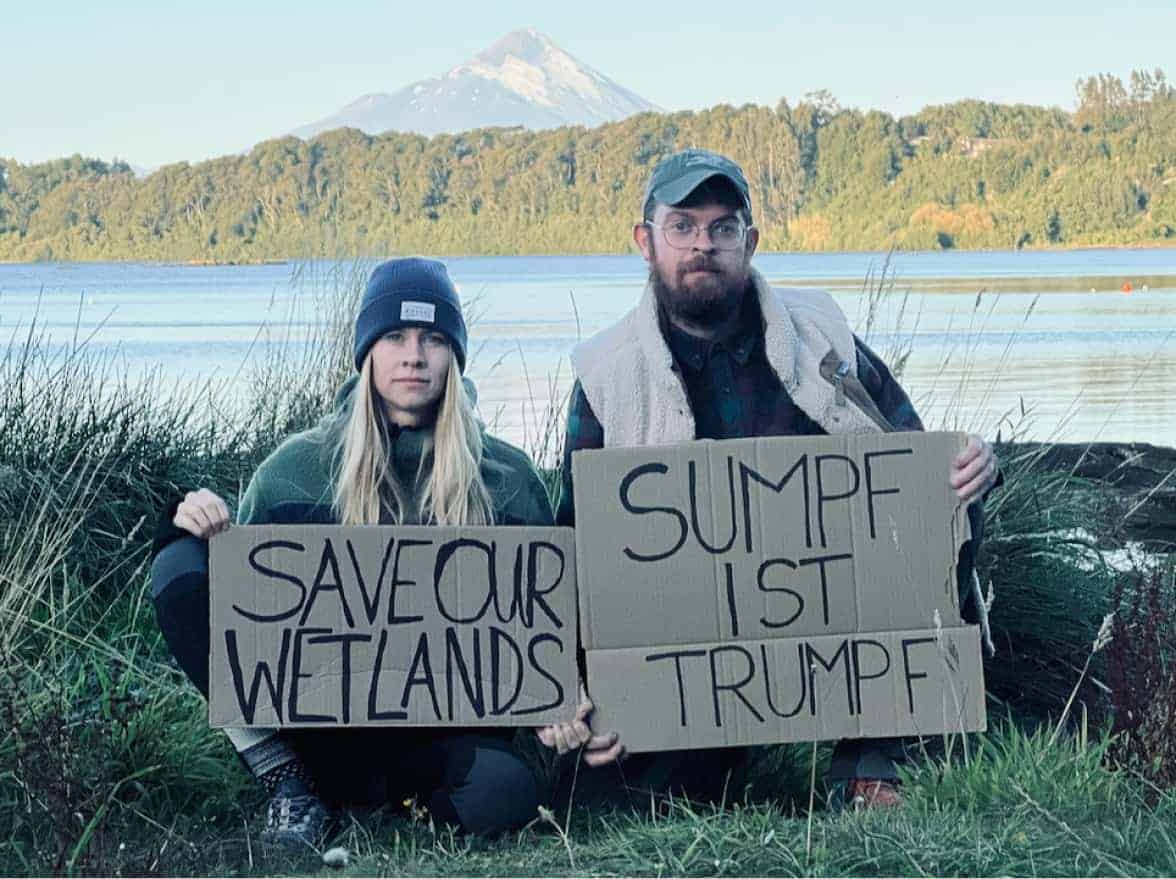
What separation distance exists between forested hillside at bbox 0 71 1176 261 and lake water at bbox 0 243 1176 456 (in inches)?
197

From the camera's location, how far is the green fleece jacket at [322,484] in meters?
4.55

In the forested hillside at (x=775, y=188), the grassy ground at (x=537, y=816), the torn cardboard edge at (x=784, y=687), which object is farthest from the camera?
the forested hillside at (x=775, y=188)

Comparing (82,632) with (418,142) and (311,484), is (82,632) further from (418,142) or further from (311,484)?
(418,142)

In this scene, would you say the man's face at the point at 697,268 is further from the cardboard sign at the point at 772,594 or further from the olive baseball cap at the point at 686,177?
the cardboard sign at the point at 772,594

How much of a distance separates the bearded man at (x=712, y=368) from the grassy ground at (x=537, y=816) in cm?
13

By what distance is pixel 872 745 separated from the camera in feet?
15.0

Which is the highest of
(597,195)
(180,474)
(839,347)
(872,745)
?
(597,195)

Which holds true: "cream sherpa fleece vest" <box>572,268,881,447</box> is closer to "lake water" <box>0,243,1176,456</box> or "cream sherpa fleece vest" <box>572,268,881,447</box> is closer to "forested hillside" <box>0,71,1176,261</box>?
"lake water" <box>0,243,1176,456</box>

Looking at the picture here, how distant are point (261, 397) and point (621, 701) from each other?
3906mm

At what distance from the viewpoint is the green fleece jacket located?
14.9 ft

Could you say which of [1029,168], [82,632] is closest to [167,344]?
[82,632]

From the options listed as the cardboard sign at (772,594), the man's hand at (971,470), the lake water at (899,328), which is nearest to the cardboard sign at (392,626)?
the cardboard sign at (772,594)

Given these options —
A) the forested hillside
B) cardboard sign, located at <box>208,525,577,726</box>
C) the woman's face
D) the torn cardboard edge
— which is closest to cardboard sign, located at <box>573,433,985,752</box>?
the torn cardboard edge

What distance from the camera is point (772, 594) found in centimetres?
429
